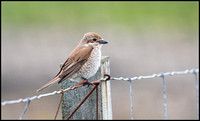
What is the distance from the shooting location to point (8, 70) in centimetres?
941

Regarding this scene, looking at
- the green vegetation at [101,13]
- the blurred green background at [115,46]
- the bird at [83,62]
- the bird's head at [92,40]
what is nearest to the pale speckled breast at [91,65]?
the bird at [83,62]

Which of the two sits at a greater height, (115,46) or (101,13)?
(101,13)

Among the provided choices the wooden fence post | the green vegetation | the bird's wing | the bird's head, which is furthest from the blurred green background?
the wooden fence post

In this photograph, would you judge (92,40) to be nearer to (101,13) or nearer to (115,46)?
(115,46)

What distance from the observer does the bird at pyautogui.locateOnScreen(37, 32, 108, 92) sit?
445 centimetres

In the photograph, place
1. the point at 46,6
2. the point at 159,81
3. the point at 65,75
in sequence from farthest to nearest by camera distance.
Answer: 1. the point at 46,6
2. the point at 159,81
3. the point at 65,75

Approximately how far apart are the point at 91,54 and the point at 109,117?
3.51ft

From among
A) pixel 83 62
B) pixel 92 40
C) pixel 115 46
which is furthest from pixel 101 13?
pixel 83 62

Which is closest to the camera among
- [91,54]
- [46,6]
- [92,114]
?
[92,114]

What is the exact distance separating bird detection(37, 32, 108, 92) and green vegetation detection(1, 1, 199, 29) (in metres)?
6.88

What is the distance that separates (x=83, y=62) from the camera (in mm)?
4859

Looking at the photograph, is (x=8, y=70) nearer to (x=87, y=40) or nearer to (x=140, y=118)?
(x=140, y=118)

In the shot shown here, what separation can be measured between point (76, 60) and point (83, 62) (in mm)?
90

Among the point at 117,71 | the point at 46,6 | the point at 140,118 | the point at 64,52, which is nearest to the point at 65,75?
the point at 140,118
